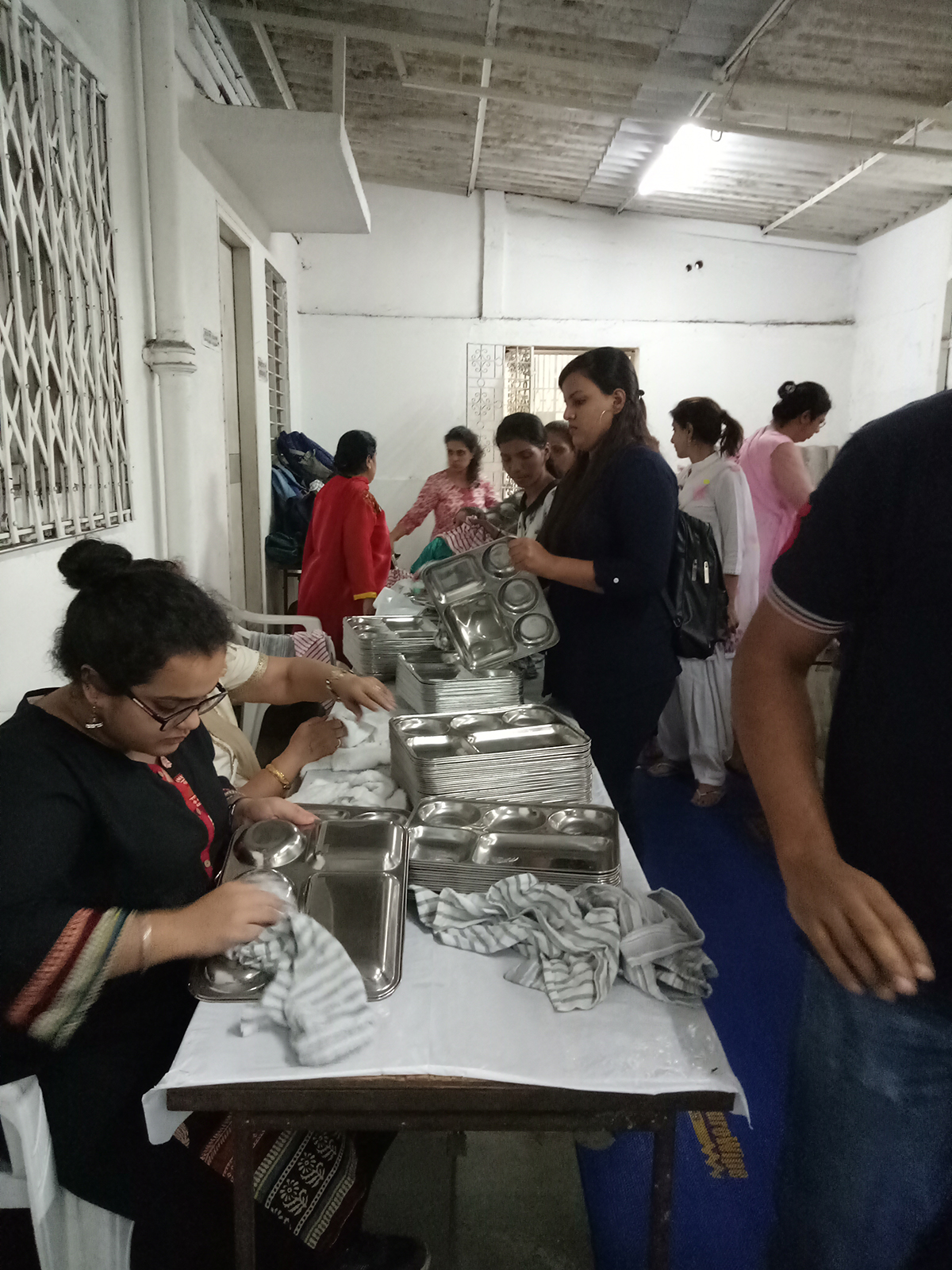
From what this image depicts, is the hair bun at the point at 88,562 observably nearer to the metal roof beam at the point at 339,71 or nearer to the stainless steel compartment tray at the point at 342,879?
the stainless steel compartment tray at the point at 342,879

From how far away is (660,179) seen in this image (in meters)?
5.68

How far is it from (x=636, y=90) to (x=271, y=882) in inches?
182

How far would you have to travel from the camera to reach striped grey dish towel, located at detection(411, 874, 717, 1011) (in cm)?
100

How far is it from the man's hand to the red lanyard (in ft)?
2.74

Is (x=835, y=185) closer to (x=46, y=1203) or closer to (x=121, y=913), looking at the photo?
(x=121, y=913)

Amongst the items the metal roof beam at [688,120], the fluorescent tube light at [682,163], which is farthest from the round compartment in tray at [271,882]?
the fluorescent tube light at [682,163]

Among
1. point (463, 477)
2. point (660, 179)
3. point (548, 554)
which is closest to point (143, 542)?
point (548, 554)

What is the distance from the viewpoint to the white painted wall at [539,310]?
21.1 feet

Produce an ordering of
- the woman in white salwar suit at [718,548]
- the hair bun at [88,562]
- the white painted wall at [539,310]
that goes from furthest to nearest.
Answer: the white painted wall at [539,310] → the woman in white salwar suit at [718,548] → the hair bun at [88,562]

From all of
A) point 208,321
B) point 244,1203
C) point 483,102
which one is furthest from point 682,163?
point 244,1203

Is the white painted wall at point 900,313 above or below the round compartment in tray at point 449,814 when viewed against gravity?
above

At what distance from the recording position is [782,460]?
3.48 meters

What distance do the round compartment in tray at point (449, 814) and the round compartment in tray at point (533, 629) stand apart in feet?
2.30

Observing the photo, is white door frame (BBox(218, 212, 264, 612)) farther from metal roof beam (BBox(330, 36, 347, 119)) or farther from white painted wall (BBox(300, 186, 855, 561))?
white painted wall (BBox(300, 186, 855, 561))
